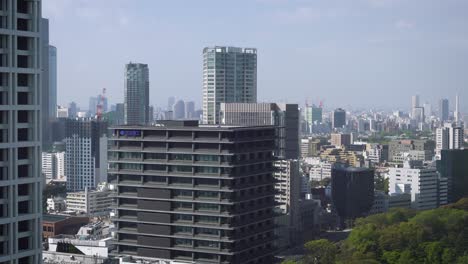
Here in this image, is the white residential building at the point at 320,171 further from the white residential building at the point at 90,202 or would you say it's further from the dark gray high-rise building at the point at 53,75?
the dark gray high-rise building at the point at 53,75

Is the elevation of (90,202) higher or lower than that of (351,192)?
lower

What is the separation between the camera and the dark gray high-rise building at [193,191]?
21234 millimetres

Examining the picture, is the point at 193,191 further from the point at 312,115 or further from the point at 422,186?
the point at 312,115

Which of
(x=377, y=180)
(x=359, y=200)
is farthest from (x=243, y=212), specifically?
(x=377, y=180)

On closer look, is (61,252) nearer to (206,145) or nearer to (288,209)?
(206,145)

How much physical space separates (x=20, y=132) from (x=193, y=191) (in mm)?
10694

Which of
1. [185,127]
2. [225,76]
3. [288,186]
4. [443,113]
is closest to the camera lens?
[185,127]

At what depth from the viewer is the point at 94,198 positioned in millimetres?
43750

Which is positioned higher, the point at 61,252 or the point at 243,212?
the point at 243,212

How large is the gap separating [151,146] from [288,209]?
1650 centimetres

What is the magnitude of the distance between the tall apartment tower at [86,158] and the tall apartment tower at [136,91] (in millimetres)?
21797

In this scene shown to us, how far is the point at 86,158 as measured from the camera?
54656 mm

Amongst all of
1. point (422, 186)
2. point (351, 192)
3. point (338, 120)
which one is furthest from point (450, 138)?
point (338, 120)

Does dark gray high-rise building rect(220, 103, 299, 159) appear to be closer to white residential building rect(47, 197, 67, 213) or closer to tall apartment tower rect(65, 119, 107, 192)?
tall apartment tower rect(65, 119, 107, 192)
